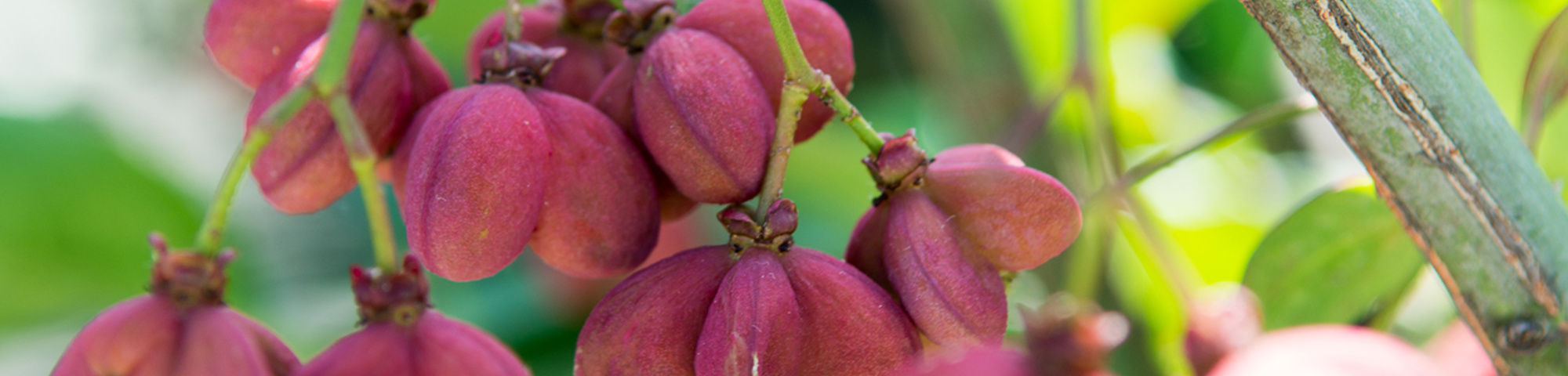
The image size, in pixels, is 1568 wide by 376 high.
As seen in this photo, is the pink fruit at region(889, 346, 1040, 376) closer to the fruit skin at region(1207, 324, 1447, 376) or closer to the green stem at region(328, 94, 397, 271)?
the fruit skin at region(1207, 324, 1447, 376)

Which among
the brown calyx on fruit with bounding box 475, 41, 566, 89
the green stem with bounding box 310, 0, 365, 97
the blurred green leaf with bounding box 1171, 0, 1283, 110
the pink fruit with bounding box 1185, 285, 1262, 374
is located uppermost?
the green stem with bounding box 310, 0, 365, 97

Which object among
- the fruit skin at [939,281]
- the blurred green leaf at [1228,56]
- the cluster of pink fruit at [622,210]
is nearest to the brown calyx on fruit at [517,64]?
the cluster of pink fruit at [622,210]

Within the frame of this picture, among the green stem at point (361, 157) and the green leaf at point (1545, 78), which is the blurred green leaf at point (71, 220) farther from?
the green leaf at point (1545, 78)

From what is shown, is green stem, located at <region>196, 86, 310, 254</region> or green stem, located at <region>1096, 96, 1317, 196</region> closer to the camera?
green stem, located at <region>196, 86, 310, 254</region>

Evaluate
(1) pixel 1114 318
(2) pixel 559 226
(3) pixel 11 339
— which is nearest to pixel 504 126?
(2) pixel 559 226

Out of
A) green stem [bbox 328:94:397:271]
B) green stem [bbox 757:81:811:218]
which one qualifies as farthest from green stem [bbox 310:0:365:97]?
green stem [bbox 757:81:811:218]

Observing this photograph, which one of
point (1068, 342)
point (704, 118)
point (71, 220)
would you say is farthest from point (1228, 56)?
point (71, 220)
